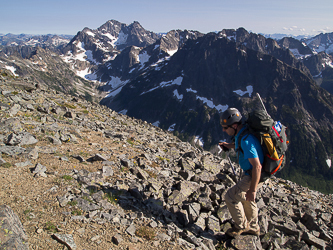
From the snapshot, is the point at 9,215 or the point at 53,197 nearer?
the point at 9,215

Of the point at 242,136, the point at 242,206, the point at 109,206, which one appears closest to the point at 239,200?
the point at 242,206

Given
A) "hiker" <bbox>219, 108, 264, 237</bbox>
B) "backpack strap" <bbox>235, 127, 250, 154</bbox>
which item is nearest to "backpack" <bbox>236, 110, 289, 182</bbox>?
"backpack strap" <bbox>235, 127, 250, 154</bbox>

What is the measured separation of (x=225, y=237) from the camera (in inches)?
344

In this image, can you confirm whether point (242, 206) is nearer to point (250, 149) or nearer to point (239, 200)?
point (239, 200)

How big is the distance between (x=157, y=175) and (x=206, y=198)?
383 centimetres

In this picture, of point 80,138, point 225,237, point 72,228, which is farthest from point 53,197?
point 80,138

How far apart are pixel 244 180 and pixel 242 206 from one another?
1532 millimetres

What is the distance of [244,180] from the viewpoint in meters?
7.67

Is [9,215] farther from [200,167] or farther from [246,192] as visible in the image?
[200,167]

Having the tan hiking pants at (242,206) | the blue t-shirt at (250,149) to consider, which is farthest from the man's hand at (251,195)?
the blue t-shirt at (250,149)

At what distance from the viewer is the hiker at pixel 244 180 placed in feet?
22.8

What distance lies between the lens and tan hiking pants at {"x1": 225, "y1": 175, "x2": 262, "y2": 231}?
7742mm

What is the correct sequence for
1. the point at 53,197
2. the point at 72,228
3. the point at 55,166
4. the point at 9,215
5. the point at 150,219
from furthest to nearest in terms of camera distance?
the point at 55,166 → the point at 150,219 → the point at 53,197 → the point at 72,228 → the point at 9,215

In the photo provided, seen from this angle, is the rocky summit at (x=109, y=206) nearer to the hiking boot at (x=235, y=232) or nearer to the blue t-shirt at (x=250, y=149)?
the hiking boot at (x=235, y=232)
